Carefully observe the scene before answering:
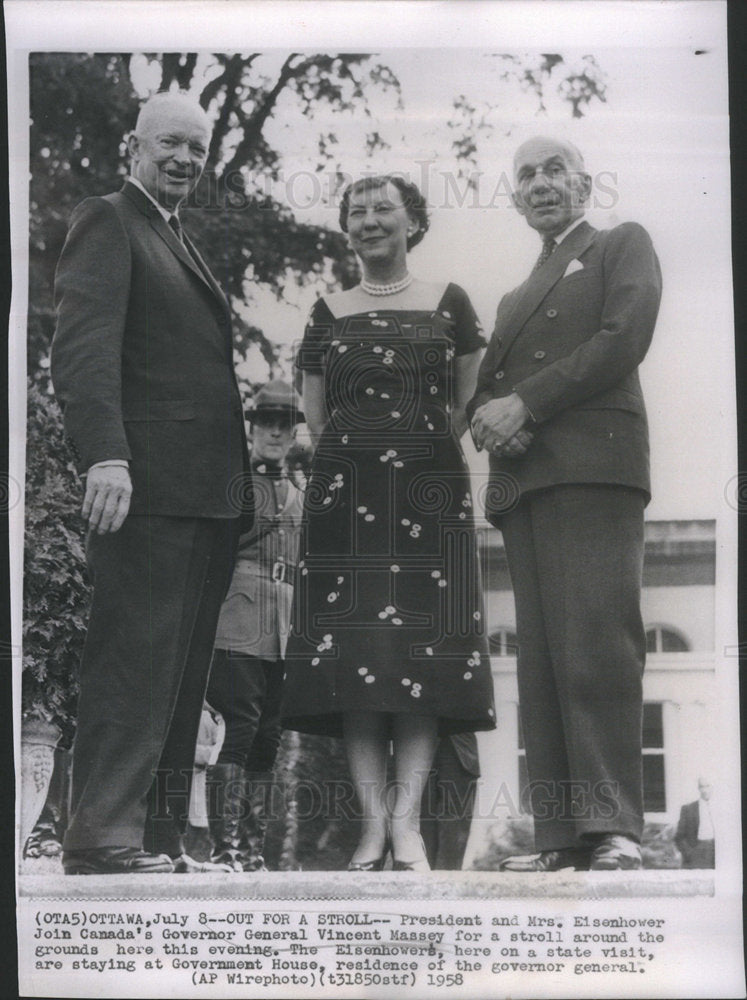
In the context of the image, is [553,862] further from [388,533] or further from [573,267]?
[573,267]

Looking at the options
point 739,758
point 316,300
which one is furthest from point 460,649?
point 316,300

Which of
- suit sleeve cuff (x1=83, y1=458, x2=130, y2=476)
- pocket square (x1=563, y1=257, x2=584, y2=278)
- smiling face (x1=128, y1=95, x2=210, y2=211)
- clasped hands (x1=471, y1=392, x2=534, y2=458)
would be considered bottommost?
suit sleeve cuff (x1=83, y1=458, x2=130, y2=476)

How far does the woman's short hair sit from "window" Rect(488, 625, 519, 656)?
4.09 ft

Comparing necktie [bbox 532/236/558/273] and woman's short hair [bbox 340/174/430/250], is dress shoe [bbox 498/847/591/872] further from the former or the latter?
woman's short hair [bbox 340/174/430/250]

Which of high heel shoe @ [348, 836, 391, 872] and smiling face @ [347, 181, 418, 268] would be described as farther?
smiling face @ [347, 181, 418, 268]

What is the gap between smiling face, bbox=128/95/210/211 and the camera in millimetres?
3721

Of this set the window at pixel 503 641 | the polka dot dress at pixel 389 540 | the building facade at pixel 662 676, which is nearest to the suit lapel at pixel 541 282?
the polka dot dress at pixel 389 540

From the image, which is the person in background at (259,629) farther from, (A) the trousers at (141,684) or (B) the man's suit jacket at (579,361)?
(B) the man's suit jacket at (579,361)

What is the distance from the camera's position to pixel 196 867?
3.62 m

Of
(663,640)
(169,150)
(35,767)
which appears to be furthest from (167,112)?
(663,640)

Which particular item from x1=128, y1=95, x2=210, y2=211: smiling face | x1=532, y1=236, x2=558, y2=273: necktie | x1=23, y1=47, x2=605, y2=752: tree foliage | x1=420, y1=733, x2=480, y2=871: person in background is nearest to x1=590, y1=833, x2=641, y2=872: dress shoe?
x1=420, y1=733, x2=480, y2=871: person in background

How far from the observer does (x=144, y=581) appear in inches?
143

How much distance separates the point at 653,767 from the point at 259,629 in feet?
4.23

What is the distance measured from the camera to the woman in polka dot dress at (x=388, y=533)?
3611mm
